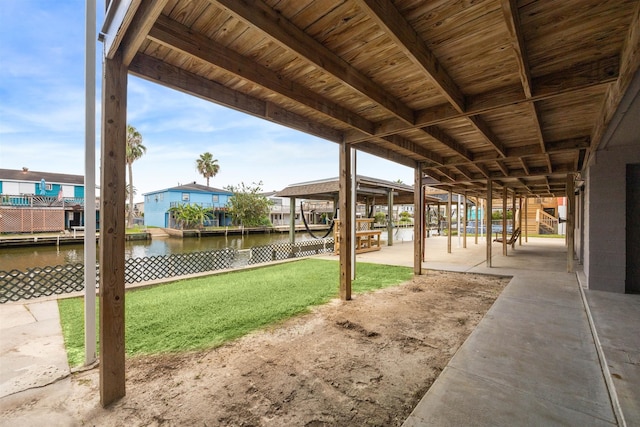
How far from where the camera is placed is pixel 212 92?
2.57m

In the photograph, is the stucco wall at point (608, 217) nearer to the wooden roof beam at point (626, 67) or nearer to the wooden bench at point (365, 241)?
the wooden roof beam at point (626, 67)

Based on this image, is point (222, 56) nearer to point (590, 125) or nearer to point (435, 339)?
point (435, 339)

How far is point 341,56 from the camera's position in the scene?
2262 mm

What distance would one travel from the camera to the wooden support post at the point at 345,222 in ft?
14.0

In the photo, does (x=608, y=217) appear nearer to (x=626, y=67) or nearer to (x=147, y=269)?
(x=626, y=67)

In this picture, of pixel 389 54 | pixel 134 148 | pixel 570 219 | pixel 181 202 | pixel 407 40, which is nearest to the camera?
pixel 407 40

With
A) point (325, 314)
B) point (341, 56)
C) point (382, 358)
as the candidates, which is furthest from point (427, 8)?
point (325, 314)

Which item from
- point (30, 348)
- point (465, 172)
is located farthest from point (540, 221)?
point (30, 348)

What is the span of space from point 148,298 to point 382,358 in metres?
3.72

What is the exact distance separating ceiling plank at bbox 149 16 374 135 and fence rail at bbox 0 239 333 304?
12.6ft

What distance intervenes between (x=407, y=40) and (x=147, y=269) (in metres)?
6.59

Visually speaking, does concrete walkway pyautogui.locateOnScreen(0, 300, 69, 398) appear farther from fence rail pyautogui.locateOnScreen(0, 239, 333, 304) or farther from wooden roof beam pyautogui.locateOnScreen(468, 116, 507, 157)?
wooden roof beam pyautogui.locateOnScreen(468, 116, 507, 157)

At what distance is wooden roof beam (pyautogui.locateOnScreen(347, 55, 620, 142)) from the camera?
7.36 feet

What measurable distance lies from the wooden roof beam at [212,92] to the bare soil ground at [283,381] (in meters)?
2.39
